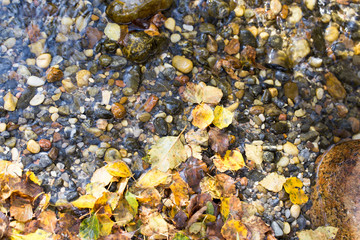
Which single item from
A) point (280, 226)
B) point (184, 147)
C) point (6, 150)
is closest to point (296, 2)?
point (184, 147)

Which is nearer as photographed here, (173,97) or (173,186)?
(173,186)

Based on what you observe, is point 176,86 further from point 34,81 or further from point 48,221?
point 48,221

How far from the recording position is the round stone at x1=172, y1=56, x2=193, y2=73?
93.8 inches

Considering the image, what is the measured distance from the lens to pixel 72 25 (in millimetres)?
2432

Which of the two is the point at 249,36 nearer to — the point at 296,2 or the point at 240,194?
the point at 296,2

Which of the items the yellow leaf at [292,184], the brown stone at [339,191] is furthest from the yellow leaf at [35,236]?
the brown stone at [339,191]

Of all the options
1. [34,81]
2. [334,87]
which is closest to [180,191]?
[34,81]

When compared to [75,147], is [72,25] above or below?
above

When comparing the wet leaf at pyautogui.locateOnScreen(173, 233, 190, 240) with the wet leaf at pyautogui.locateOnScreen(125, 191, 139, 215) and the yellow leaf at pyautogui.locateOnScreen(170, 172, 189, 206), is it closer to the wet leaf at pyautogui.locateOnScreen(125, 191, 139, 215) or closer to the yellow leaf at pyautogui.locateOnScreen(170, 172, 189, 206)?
the yellow leaf at pyautogui.locateOnScreen(170, 172, 189, 206)

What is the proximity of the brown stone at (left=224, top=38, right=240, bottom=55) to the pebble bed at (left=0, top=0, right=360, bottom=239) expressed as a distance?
0.03 ft

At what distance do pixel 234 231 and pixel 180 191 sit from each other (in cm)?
43

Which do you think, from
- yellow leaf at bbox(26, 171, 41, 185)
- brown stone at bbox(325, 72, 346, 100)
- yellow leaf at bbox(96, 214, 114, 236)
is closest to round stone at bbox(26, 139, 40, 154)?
yellow leaf at bbox(26, 171, 41, 185)

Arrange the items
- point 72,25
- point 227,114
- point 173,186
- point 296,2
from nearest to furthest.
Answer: point 173,186 < point 227,114 < point 72,25 < point 296,2

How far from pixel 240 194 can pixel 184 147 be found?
0.51m
